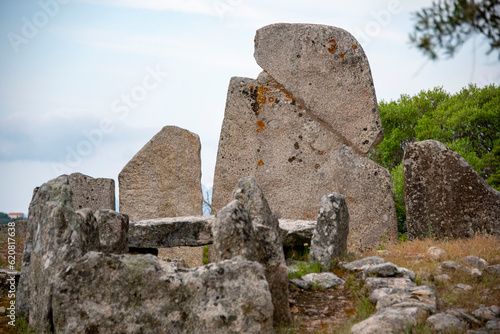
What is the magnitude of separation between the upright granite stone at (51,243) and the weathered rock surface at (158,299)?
0.73 m

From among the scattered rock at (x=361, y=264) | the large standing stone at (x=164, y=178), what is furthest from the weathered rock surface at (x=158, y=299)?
the large standing stone at (x=164, y=178)

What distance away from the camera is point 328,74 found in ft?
38.3

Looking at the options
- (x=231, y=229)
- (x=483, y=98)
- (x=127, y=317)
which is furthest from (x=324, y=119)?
(x=483, y=98)

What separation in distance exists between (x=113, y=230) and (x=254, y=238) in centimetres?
296

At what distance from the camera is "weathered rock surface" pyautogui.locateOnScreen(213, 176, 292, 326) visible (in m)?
5.41

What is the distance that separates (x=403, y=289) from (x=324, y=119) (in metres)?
5.78

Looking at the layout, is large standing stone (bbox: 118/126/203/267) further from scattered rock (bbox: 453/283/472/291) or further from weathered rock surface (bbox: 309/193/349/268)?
scattered rock (bbox: 453/283/472/291)

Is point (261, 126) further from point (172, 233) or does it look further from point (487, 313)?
point (487, 313)

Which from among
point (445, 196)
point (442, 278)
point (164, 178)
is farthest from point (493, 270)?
point (164, 178)

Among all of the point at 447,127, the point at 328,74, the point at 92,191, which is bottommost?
the point at 92,191

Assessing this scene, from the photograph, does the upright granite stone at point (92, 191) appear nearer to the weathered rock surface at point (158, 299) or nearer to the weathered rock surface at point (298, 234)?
the weathered rock surface at point (298, 234)

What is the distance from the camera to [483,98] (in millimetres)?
19797

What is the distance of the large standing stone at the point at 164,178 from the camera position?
12.5m

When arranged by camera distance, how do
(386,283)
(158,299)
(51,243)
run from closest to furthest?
(158,299)
(51,243)
(386,283)
